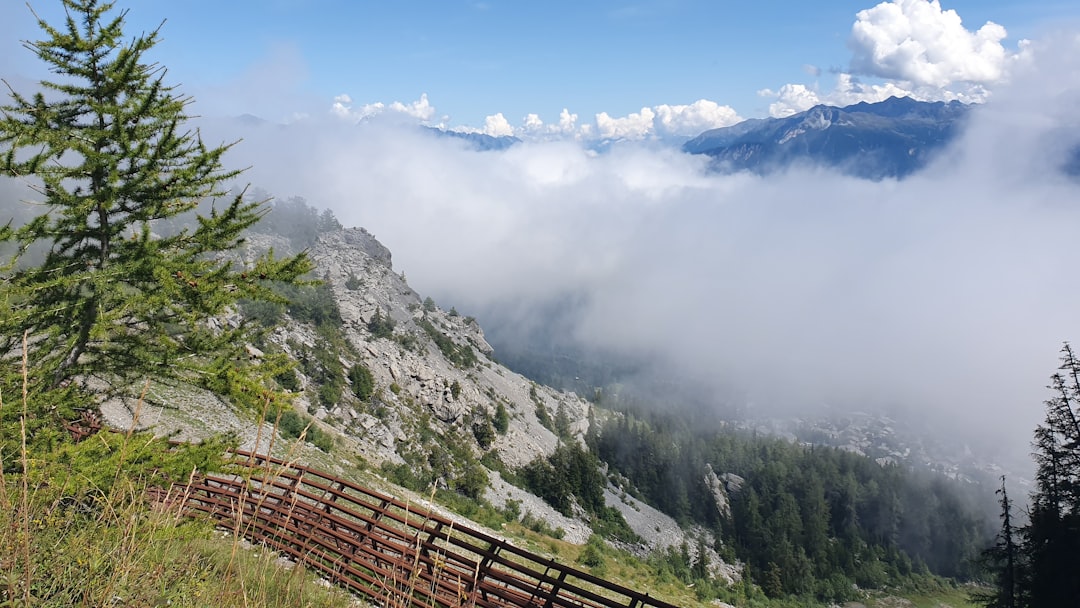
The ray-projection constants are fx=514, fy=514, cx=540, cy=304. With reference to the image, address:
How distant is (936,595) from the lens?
122500 mm

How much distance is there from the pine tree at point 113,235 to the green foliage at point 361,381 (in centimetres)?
6378

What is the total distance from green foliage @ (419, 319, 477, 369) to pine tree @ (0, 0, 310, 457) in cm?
10146

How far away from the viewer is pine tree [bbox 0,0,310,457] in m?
8.34

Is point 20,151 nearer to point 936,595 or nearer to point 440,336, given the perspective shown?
point 440,336

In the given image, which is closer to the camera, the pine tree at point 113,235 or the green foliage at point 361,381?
the pine tree at point 113,235

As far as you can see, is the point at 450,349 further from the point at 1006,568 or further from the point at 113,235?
the point at 113,235

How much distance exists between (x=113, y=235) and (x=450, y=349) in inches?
4194

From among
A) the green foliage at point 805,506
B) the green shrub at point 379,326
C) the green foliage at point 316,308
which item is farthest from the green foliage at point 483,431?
the green foliage at point 805,506

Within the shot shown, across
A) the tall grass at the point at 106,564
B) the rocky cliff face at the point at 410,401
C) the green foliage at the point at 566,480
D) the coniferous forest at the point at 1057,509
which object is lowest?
the green foliage at the point at 566,480

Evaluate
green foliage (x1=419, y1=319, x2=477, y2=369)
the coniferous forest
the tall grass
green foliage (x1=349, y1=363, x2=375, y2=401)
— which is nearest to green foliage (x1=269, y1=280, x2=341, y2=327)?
green foliage (x1=349, y1=363, x2=375, y2=401)

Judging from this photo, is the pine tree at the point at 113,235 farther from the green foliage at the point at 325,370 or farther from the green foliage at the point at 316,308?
the green foliage at the point at 316,308

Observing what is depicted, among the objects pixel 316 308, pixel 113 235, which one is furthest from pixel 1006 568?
pixel 316 308

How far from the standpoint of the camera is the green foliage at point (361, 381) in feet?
232

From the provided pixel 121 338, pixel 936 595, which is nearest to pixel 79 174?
pixel 121 338
